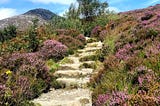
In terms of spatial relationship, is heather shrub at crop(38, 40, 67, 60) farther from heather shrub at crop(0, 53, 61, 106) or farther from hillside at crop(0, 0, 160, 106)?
heather shrub at crop(0, 53, 61, 106)

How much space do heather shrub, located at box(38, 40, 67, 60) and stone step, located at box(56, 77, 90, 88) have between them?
4.28 meters

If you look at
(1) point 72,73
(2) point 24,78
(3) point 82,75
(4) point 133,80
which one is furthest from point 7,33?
(4) point 133,80

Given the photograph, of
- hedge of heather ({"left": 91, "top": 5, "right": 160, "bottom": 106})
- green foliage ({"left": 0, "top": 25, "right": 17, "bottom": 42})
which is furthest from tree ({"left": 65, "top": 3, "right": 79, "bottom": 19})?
hedge of heather ({"left": 91, "top": 5, "right": 160, "bottom": 106})

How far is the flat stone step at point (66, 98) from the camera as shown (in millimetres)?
A: 10641

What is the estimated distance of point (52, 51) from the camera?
18.0 meters

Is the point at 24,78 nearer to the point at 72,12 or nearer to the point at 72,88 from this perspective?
the point at 72,88

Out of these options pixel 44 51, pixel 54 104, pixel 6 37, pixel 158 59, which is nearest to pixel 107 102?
pixel 158 59

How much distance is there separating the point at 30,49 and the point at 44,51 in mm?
942

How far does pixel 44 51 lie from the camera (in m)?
18.1

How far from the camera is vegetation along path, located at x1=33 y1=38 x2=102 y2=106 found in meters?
10.8

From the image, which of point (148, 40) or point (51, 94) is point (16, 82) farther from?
point (148, 40)

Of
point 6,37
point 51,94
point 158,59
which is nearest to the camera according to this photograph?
point 158,59

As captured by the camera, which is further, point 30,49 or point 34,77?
point 30,49

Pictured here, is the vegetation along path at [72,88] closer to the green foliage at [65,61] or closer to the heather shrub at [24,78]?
the green foliage at [65,61]
